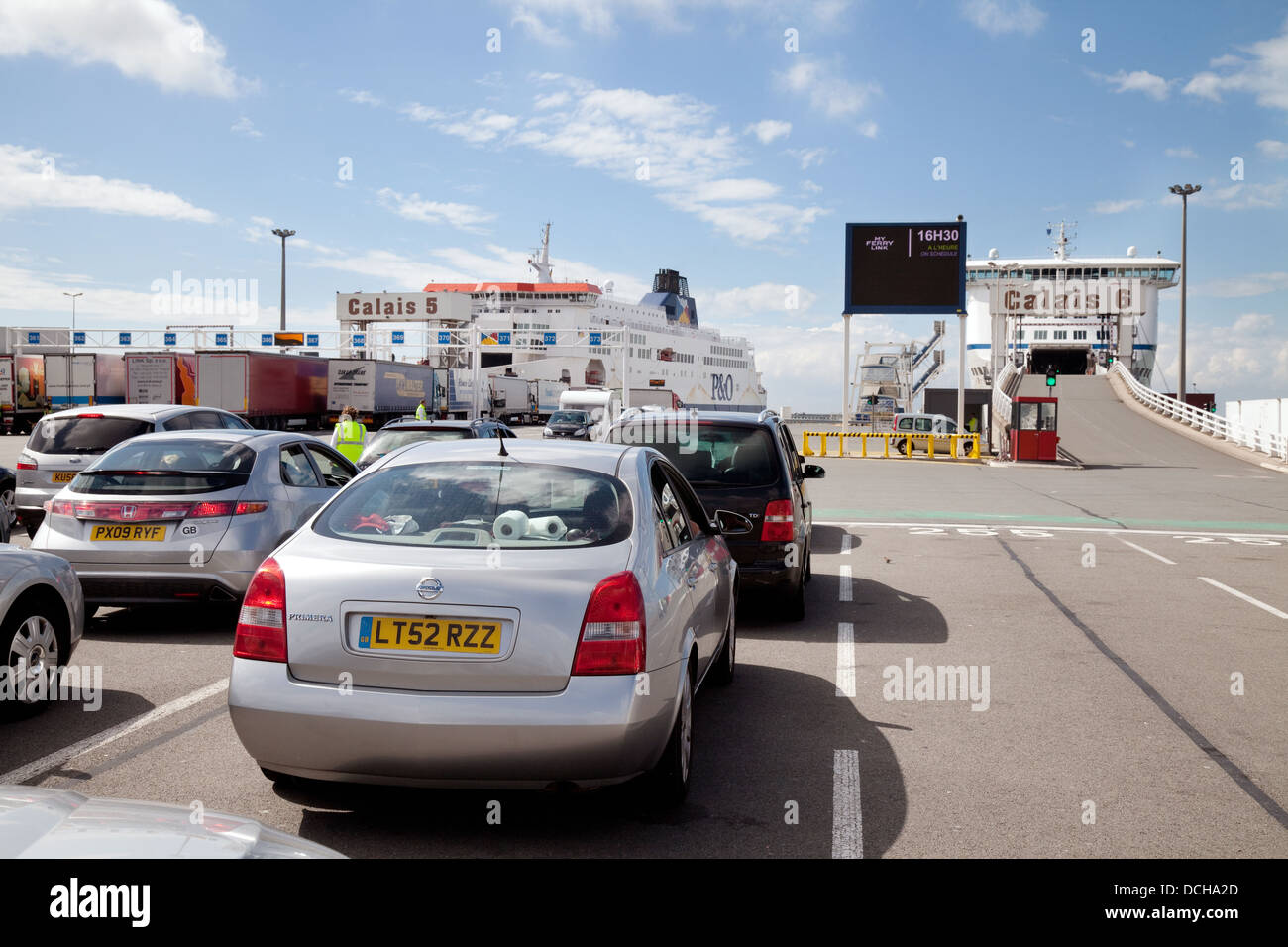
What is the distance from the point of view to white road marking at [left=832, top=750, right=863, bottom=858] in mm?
4031

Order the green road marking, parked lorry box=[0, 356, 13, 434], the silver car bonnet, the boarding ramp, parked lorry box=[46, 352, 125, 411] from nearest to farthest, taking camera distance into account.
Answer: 1. the silver car bonnet
2. the green road marking
3. the boarding ramp
4. parked lorry box=[0, 356, 13, 434]
5. parked lorry box=[46, 352, 125, 411]

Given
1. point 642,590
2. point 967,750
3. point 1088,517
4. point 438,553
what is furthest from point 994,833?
point 1088,517

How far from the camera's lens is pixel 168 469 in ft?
25.8

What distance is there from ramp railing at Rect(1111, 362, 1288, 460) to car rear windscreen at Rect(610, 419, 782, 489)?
28577 millimetres

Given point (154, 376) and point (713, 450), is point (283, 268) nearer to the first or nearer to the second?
point (154, 376)

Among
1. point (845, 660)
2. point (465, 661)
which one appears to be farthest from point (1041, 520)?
point (465, 661)

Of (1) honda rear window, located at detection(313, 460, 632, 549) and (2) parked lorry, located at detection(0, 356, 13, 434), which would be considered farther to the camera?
(2) parked lorry, located at detection(0, 356, 13, 434)

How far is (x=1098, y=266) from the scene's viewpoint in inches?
3204

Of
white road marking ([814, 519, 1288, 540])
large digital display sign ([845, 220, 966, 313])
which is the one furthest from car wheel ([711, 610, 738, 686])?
large digital display sign ([845, 220, 966, 313])

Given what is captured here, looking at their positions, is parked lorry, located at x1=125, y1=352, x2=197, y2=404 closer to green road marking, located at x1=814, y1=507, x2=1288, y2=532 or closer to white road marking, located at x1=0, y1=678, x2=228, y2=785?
green road marking, located at x1=814, y1=507, x2=1288, y2=532

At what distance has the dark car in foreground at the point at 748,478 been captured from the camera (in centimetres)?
815
